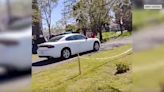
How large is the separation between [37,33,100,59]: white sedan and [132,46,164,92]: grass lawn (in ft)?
2.55

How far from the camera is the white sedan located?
5.40 metres

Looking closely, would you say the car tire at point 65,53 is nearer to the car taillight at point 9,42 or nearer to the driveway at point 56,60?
the driveway at point 56,60

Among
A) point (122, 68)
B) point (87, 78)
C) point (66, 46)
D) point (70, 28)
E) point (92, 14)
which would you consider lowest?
point (87, 78)

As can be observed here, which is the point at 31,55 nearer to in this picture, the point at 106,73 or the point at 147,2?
the point at 106,73

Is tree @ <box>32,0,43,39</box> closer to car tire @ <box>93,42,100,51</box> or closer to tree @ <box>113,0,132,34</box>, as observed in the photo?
car tire @ <box>93,42,100,51</box>

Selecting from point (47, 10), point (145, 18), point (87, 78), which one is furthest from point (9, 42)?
point (145, 18)

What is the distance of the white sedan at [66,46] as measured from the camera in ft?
17.7

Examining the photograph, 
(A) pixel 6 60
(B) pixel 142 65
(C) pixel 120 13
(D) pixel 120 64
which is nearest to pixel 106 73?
(D) pixel 120 64

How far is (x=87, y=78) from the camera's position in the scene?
225 inches

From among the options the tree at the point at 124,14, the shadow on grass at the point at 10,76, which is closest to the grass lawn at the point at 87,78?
the tree at the point at 124,14

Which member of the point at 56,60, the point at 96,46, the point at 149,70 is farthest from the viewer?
the point at 149,70

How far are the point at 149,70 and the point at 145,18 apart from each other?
0.89 metres

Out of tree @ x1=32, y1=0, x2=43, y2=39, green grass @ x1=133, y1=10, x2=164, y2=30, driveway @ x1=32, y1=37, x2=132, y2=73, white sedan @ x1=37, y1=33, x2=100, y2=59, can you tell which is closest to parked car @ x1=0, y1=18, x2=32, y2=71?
tree @ x1=32, y1=0, x2=43, y2=39

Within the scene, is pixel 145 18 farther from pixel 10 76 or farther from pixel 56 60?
pixel 10 76
